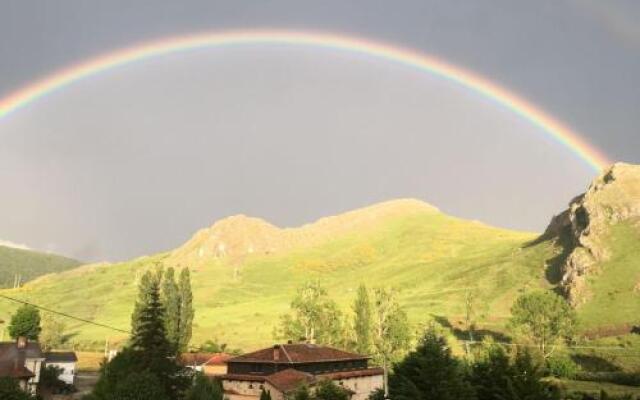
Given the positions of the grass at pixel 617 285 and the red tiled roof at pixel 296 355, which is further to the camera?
the grass at pixel 617 285

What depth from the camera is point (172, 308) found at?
105 metres

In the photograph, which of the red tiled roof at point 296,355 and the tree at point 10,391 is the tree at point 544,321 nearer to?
the red tiled roof at point 296,355

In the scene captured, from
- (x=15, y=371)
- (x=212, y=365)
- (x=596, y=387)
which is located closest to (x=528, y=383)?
(x=596, y=387)

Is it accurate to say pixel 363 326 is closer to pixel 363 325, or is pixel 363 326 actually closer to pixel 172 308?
pixel 363 325

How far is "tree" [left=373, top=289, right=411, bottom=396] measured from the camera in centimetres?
9062

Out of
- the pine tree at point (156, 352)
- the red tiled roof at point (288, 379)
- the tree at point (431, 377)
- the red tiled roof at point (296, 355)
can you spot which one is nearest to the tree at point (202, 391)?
the pine tree at point (156, 352)

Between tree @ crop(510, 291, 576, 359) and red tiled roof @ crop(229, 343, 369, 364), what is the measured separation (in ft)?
120

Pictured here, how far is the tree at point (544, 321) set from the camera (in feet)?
314

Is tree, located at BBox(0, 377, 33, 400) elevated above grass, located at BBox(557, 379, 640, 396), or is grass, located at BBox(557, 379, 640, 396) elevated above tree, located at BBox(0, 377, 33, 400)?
tree, located at BBox(0, 377, 33, 400)

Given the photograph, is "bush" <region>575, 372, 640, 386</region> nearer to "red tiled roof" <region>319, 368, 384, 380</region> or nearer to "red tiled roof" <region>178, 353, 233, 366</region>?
"red tiled roof" <region>319, 368, 384, 380</region>

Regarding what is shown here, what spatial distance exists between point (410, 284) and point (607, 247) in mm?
68892

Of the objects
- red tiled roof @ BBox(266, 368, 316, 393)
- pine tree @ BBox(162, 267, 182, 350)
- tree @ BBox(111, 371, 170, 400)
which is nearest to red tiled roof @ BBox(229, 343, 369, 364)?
red tiled roof @ BBox(266, 368, 316, 393)

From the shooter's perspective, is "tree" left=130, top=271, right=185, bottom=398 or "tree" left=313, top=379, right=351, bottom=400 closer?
"tree" left=313, top=379, right=351, bottom=400

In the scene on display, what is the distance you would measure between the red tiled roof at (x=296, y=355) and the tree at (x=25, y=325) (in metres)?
69.7
